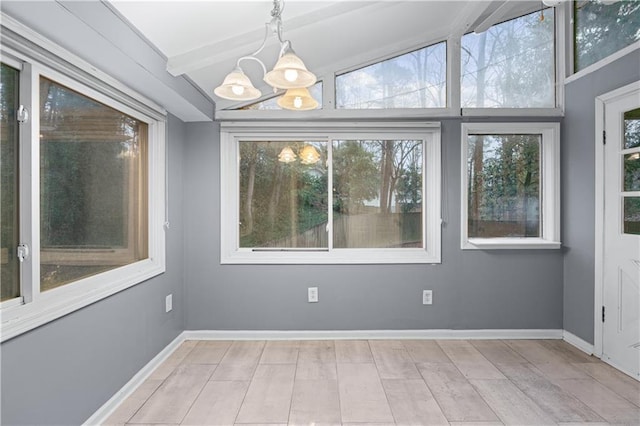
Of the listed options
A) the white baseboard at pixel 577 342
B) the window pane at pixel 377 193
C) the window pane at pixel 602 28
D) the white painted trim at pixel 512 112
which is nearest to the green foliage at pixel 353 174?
the window pane at pixel 377 193

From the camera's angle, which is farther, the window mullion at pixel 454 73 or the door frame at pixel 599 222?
the window mullion at pixel 454 73

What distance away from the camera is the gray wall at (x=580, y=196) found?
2793mm

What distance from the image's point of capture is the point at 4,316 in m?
1.41

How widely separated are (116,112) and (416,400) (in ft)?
8.79

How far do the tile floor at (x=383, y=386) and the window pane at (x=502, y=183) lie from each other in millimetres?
1079

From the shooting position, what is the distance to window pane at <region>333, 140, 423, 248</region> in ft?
10.7

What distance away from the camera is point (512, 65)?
319 cm

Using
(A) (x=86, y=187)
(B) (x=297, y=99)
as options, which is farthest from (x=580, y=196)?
(A) (x=86, y=187)

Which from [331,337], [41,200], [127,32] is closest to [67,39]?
[127,32]

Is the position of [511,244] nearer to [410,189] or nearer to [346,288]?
[410,189]

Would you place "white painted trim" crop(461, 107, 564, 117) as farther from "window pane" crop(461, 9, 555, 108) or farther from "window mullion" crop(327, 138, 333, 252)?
"window mullion" crop(327, 138, 333, 252)

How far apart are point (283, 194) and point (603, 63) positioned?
2.78 m

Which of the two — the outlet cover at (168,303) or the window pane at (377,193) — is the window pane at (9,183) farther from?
the window pane at (377,193)

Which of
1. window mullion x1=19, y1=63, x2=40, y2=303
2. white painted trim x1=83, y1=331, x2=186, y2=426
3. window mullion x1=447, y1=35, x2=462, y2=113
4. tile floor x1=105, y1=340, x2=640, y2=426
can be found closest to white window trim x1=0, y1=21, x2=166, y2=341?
window mullion x1=19, y1=63, x2=40, y2=303
